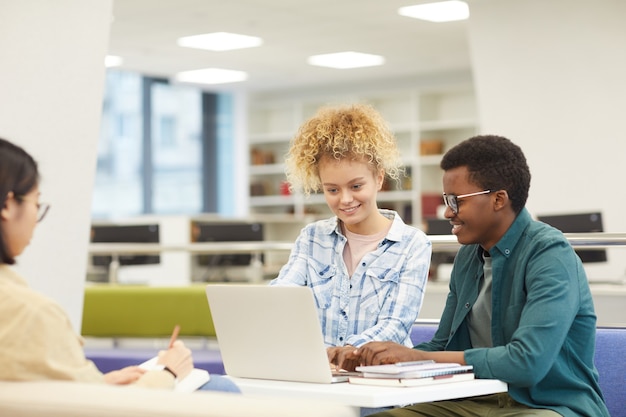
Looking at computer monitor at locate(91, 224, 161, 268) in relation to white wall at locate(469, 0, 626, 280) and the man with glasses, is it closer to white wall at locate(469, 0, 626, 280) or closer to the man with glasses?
white wall at locate(469, 0, 626, 280)

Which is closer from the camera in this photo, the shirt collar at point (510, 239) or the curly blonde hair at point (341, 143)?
the shirt collar at point (510, 239)

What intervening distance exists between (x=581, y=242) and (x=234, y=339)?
1507 mm

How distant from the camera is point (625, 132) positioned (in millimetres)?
8523


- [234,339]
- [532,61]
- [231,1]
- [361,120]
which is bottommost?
[234,339]

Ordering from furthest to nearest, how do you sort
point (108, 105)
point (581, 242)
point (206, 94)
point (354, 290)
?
point (206, 94) → point (108, 105) → point (581, 242) → point (354, 290)

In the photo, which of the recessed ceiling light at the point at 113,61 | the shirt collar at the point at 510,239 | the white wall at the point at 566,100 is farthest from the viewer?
the recessed ceiling light at the point at 113,61

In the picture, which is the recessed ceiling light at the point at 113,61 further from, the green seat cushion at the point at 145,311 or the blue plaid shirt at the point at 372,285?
the blue plaid shirt at the point at 372,285

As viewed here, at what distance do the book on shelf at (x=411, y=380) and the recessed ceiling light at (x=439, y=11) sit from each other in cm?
741

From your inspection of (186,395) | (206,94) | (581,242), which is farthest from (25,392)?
(206,94)

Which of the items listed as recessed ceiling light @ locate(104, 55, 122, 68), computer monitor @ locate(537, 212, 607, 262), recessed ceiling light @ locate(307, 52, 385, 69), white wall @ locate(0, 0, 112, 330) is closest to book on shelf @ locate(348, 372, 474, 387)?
white wall @ locate(0, 0, 112, 330)

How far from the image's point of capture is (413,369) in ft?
7.54

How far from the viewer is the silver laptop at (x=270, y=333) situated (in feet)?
7.66

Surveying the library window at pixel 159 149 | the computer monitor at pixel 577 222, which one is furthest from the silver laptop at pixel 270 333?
the library window at pixel 159 149

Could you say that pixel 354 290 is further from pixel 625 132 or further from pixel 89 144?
pixel 625 132
